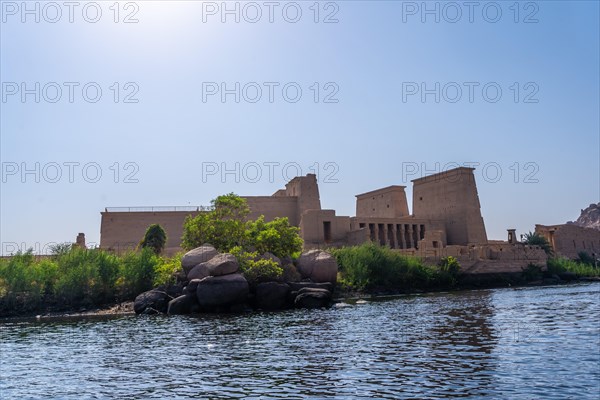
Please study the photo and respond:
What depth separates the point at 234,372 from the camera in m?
11.6

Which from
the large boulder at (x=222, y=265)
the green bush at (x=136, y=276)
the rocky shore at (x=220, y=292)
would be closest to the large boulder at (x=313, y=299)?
the rocky shore at (x=220, y=292)

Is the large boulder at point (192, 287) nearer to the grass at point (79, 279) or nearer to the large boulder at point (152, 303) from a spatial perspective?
the large boulder at point (152, 303)

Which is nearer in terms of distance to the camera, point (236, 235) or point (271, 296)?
point (271, 296)

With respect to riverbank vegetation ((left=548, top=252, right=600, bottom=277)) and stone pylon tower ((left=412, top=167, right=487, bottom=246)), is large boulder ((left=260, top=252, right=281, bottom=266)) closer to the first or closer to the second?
stone pylon tower ((left=412, top=167, right=487, bottom=246))

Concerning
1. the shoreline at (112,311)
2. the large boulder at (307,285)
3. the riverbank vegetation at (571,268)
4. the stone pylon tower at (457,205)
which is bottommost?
the shoreline at (112,311)

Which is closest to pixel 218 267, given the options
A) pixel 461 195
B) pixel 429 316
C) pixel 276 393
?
pixel 429 316

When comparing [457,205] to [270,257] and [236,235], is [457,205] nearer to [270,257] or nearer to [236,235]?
[236,235]

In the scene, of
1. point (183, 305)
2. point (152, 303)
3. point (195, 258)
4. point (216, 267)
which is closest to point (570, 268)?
point (216, 267)

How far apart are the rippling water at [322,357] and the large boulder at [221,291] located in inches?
152

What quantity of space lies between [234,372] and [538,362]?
624 cm

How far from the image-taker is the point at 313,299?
26312 millimetres

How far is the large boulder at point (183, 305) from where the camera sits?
25.7 meters

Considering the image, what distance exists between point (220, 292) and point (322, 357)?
13.4 metres

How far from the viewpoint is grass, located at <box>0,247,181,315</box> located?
29.6m
